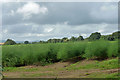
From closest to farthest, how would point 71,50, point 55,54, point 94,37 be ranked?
point 71,50, point 55,54, point 94,37

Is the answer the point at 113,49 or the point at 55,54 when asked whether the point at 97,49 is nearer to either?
the point at 113,49

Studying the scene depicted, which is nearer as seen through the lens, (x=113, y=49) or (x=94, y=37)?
Answer: (x=113, y=49)

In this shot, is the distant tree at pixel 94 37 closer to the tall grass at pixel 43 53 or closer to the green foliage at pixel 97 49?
the tall grass at pixel 43 53

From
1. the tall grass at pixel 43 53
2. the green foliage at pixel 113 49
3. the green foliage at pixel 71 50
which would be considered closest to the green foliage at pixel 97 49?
the tall grass at pixel 43 53

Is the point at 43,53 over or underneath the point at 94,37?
underneath

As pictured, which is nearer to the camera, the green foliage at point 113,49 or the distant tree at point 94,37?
the green foliage at point 113,49

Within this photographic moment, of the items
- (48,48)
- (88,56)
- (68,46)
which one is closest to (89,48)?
(88,56)

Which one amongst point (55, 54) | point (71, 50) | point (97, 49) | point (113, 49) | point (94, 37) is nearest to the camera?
point (113, 49)

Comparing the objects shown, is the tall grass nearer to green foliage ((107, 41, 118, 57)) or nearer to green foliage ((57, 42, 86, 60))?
green foliage ((57, 42, 86, 60))

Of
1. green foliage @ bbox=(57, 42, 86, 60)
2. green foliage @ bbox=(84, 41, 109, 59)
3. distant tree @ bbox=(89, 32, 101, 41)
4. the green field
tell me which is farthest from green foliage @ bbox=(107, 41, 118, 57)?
green foliage @ bbox=(57, 42, 86, 60)

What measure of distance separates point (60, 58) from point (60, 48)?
0.77 meters

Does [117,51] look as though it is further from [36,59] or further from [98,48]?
[36,59]

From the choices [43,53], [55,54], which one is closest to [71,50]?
[55,54]

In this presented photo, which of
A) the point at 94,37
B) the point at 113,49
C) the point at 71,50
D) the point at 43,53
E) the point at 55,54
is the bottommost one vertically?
the point at 55,54
